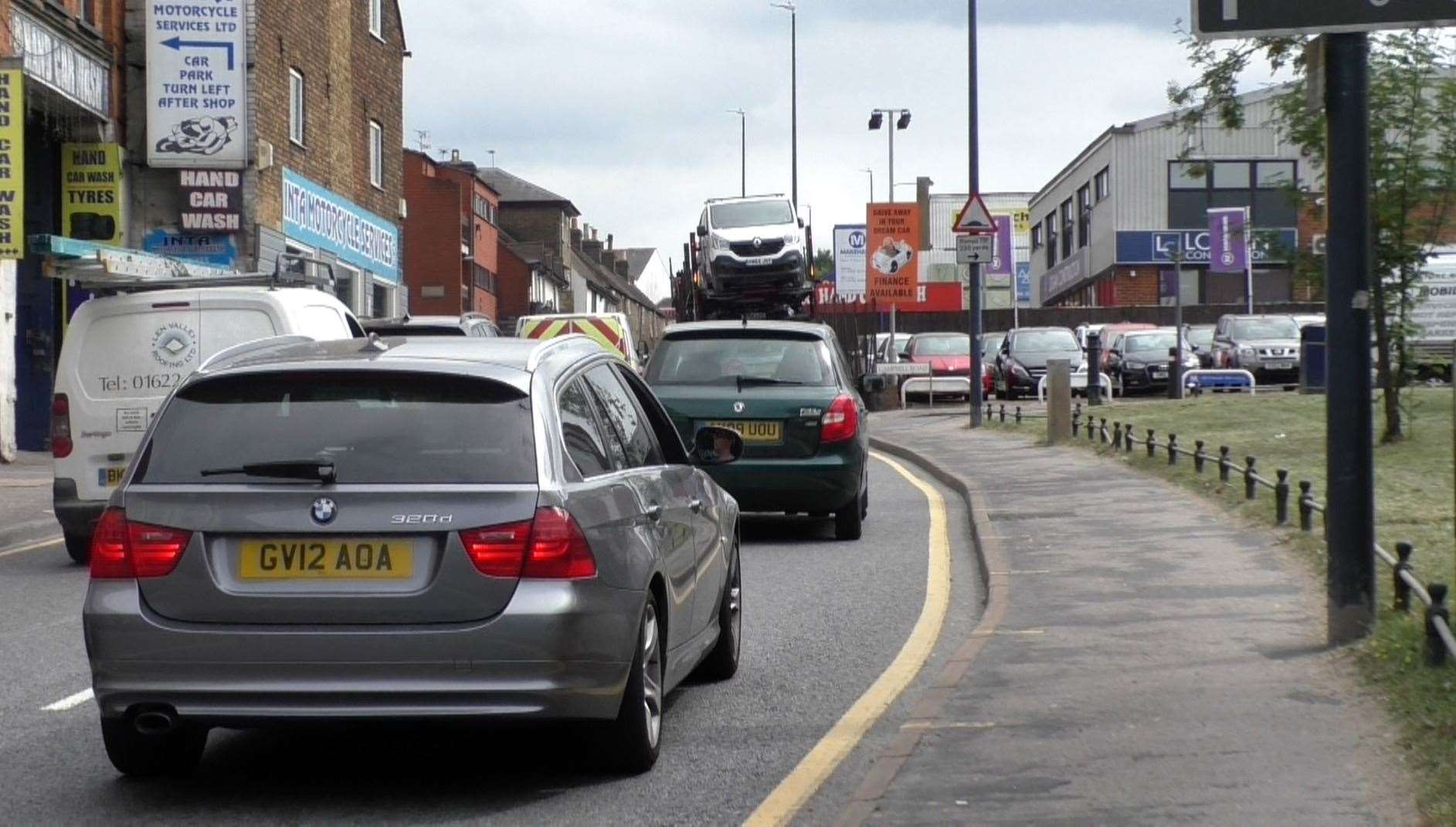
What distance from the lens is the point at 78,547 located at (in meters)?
13.6

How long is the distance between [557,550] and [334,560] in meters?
0.68

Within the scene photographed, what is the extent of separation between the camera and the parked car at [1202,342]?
4325cm

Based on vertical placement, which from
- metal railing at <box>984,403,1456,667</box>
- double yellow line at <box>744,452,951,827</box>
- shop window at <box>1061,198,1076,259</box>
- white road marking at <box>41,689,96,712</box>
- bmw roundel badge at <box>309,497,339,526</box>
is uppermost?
shop window at <box>1061,198,1076,259</box>

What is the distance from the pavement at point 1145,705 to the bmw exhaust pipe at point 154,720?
82.9 inches

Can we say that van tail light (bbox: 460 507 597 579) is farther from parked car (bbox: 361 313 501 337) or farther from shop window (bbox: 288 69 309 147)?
shop window (bbox: 288 69 309 147)

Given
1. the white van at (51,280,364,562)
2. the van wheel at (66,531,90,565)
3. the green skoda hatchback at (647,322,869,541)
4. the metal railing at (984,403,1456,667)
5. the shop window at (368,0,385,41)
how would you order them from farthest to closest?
the shop window at (368,0,385,41) → the green skoda hatchback at (647,322,869,541) → the van wheel at (66,531,90,565) → the white van at (51,280,364,562) → the metal railing at (984,403,1456,667)

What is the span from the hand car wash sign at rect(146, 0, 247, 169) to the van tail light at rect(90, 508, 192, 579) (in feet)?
78.5

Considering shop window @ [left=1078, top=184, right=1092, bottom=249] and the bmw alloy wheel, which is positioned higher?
shop window @ [left=1078, top=184, right=1092, bottom=249]

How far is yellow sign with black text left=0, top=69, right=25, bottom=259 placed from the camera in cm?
2219

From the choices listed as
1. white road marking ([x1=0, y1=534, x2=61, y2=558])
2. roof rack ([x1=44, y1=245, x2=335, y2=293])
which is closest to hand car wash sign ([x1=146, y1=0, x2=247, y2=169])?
white road marking ([x1=0, y1=534, x2=61, y2=558])

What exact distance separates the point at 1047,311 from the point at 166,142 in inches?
1815

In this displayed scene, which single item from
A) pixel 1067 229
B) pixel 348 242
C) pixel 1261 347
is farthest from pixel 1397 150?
pixel 1067 229

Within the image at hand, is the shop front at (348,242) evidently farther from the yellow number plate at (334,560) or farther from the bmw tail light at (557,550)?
the bmw tail light at (557,550)

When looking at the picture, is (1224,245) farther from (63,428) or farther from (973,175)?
(63,428)
